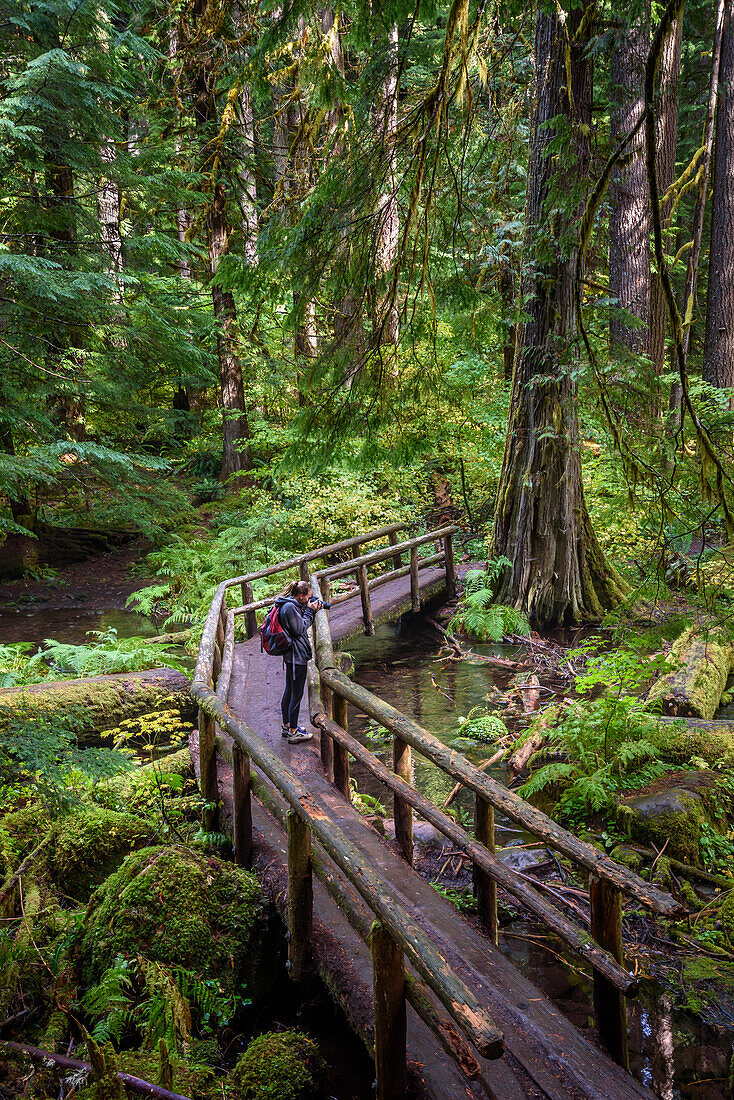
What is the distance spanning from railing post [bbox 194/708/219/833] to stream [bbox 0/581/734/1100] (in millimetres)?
1809

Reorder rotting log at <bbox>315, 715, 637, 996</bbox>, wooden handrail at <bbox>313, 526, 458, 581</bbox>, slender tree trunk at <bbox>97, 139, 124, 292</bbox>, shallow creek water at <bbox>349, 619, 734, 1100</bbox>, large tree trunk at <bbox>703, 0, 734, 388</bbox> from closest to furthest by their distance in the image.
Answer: rotting log at <bbox>315, 715, 637, 996</bbox> < shallow creek water at <bbox>349, 619, 734, 1100</bbox> < wooden handrail at <bbox>313, 526, 458, 581</bbox> < slender tree trunk at <bbox>97, 139, 124, 292</bbox> < large tree trunk at <bbox>703, 0, 734, 388</bbox>

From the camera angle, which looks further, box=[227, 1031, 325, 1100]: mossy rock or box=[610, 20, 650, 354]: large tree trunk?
box=[610, 20, 650, 354]: large tree trunk

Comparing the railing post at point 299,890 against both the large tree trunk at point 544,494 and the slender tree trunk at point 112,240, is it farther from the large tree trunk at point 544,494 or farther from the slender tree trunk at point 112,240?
the slender tree trunk at point 112,240

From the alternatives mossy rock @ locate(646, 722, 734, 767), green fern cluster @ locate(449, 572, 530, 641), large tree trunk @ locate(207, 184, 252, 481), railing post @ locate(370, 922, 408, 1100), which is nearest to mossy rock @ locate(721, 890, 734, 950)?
mossy rock @ locate(646, 722, 734, 767)

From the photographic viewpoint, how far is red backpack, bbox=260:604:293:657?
6172 mm

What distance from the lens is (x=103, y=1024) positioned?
341cm

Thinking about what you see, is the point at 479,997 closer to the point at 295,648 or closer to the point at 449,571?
the point at 295,648

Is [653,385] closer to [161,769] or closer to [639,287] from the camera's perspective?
[161,769]

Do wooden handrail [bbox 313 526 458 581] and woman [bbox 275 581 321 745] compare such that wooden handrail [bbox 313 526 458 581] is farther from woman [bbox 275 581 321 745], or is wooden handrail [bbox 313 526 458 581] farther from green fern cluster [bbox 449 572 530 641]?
woman [bbox 275 581 321 745]

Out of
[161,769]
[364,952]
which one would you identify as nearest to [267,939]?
[364,952]

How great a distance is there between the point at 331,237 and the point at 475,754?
210 inches

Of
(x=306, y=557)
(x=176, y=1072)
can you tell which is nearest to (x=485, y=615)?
(x=306, y=557)

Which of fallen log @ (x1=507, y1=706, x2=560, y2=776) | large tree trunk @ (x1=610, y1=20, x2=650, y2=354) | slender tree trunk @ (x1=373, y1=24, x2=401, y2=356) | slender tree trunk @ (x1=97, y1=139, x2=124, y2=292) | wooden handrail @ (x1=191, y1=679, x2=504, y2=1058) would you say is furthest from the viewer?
slender tree trunk @ (x1=97, y1=139, x2=124, y2=292)

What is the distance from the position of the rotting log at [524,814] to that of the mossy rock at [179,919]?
1455 millimetres
